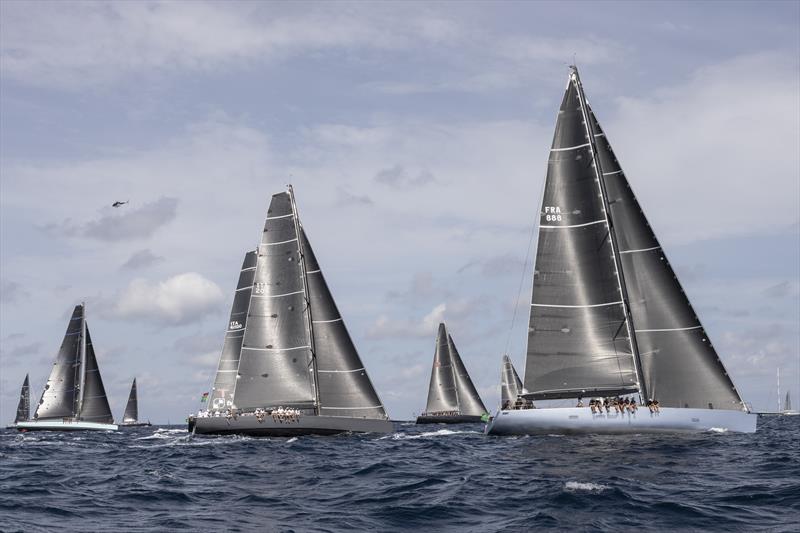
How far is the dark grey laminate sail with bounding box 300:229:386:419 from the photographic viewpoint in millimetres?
50312

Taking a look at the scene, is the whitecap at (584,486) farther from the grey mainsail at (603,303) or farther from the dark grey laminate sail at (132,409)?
the dark grey laminate sail at (132,409)

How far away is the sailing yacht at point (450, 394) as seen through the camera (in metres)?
101

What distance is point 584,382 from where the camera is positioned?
37.2 meters

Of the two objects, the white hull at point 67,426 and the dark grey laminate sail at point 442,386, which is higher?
the dark grey laminate sail at point 442,386

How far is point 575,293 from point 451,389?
65.8 m

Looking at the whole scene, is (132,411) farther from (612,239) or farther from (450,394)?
(612,239)

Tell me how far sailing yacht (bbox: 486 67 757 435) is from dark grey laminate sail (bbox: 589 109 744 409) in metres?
0.04


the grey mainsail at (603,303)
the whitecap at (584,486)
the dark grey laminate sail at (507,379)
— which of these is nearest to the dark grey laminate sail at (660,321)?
the grey mainsail at (603,303)

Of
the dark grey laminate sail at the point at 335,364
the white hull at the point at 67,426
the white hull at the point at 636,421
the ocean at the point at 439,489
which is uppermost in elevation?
the dark grey laminate sail at the point at 335,364

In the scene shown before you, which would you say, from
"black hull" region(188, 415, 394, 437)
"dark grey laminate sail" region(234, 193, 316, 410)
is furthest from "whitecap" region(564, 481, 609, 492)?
"dark grey laminate sail" region(234, 193, 316, 410)

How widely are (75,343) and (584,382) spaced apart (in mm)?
63789

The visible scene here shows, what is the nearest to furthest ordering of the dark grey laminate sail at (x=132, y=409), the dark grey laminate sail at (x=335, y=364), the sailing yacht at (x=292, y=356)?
1. the sailing yacht at (x=292, y=356)
2. the dark grey laminate sail at (x=335, y=364)
3. the dark grey laminate sail at (x=132, y=409)

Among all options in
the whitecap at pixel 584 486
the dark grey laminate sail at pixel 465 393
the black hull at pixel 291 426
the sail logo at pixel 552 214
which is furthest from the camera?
the dark grey laminate sail at pixel 465 393

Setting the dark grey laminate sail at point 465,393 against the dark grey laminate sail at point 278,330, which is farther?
the dark grey laminate sail at point 465,393
